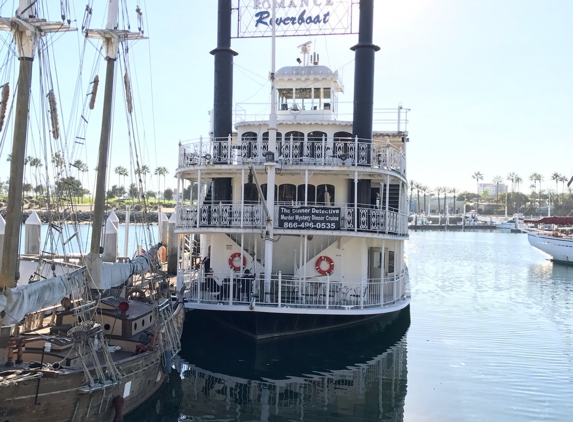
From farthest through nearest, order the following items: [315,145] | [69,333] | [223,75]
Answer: [223,75], [315,145], [69,333]

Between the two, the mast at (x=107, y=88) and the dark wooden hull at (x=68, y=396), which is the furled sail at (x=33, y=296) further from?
the mast at (x=107, y=88)

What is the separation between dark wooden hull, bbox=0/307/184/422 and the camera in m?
9.36

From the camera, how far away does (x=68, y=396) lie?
10258 millimetres

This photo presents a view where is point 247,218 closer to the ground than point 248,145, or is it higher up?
closer to the ground

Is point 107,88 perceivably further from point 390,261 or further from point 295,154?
point 390,261

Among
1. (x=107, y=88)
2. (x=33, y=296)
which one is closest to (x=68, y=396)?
(x=33, y=296)

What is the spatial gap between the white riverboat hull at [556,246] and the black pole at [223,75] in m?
46.4

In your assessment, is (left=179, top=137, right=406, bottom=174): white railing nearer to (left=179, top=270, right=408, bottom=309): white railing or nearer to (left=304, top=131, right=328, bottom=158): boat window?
(left=304, top=131, right=328, bottom=158): boat window

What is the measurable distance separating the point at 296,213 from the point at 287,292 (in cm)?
299

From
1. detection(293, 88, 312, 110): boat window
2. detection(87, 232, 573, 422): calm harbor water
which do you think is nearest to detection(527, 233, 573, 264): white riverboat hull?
detection(87, 232, 573, 422): calm harbor water

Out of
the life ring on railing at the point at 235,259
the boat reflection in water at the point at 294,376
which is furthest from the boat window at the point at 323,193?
the boat reflection in water at the point at 294,376

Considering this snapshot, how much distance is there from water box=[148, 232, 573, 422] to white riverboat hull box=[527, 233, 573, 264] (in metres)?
33.2

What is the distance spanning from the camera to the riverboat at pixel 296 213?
724 inches

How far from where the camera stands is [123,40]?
16641 millimetres
